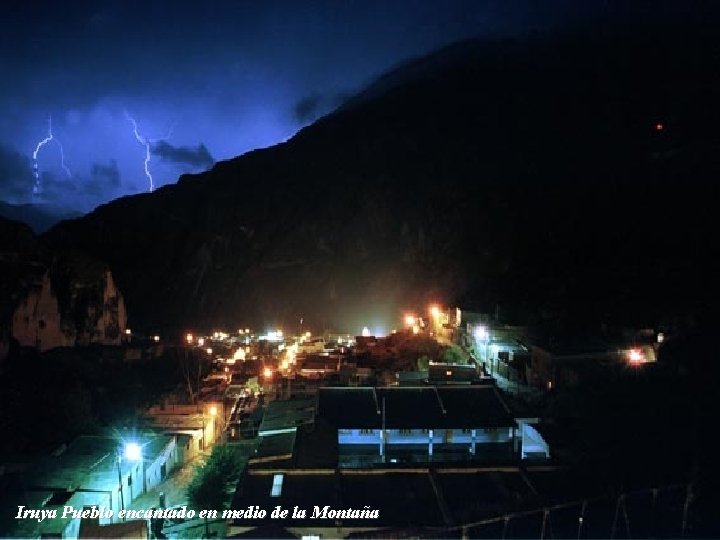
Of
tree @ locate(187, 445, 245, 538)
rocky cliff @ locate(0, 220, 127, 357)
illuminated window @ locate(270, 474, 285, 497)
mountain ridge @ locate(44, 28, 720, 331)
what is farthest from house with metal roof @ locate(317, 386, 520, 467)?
rocky cliff @ locate(0, 220, 127, 357)

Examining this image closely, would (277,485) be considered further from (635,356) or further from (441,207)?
(441,207)

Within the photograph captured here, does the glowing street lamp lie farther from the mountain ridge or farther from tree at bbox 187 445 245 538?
tree at bbox 187 445 245 538

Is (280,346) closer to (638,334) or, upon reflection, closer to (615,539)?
(638,334)

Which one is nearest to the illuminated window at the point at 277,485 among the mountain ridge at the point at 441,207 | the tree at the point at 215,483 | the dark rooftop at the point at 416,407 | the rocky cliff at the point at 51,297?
the tree at the point at 215,483

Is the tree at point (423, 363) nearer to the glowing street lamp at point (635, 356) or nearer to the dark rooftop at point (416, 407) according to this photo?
the dark rooftop at point (416, 407)

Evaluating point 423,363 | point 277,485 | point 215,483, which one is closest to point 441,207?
point 423,363

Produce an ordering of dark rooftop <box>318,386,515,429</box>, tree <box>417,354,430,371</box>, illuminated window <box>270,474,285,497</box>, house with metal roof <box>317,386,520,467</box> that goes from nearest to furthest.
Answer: illuminated window <box>270,474,285,497</box>, house with metal roof <box>317,386,520,467</box>, dark rooftop <box>318,386,515,429</box>, tree <box>417,354,430,371</box>
